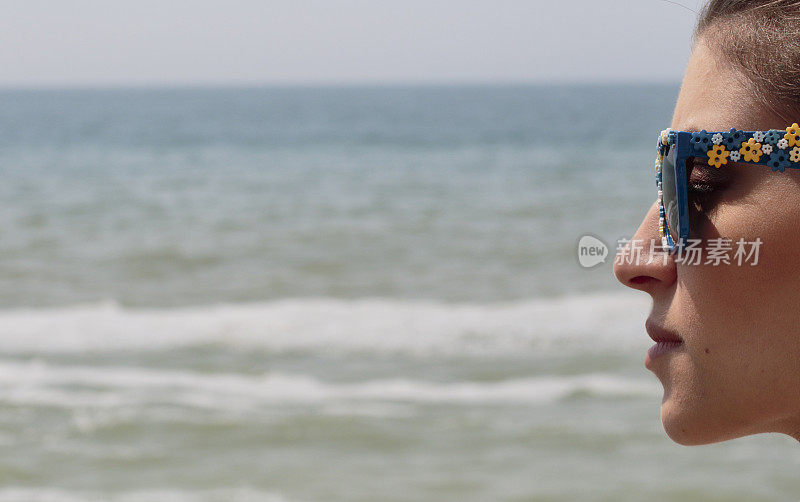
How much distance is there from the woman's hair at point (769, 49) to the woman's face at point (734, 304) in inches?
0.6

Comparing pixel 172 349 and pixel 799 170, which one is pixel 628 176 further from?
pixel 799 170

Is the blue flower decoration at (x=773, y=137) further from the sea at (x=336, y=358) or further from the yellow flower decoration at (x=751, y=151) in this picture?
the sea at (x=336, y=358)

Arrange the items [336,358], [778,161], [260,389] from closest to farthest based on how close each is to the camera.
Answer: [778,161] < [260,389] < [336,358]

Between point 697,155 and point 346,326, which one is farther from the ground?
point 346,326

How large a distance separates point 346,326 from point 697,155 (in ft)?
22.4

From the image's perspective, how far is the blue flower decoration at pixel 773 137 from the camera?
98 centimetres

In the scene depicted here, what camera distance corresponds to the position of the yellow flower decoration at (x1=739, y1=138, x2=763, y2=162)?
979 mm

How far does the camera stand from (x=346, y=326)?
7770 millimetres

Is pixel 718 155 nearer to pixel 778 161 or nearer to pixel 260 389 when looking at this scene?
pixel 778 161

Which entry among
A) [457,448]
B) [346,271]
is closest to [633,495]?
[457,448]

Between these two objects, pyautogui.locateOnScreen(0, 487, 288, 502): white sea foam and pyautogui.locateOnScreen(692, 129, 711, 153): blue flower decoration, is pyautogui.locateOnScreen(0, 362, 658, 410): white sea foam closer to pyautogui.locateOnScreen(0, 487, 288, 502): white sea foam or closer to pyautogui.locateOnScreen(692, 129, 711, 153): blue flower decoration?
pyautogui.locateOnScreen(0, 487, 288, 502): white sea foam

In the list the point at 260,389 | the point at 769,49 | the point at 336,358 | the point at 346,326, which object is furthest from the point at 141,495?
the point at 769,49

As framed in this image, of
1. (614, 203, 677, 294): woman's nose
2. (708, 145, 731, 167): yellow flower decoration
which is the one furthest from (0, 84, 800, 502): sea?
(708, 145, 731, 167): yellow flower decoration

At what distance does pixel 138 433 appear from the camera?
5379mm
